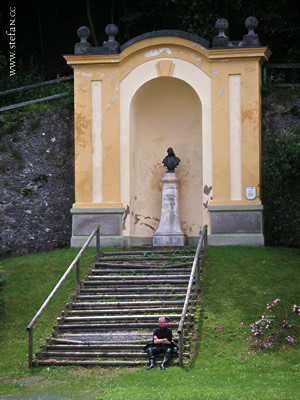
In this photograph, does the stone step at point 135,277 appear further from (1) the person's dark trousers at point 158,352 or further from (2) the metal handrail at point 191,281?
(1) the person's dark trousers at point 158,352

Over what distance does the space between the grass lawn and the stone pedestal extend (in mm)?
1484

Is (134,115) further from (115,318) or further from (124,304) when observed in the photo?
(115,318)

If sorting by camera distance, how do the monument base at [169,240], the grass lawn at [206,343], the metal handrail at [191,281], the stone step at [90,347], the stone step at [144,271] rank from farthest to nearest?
the monument base at [169,240] < the stone step at [144,271] < the stone step at [90,347] < the metal handrail at [191,281] < the grass lawn at [206,343]

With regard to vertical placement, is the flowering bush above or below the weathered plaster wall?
below

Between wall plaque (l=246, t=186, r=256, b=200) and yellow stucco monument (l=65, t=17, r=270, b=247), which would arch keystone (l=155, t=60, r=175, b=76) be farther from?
wall plaque (l=246, t=186, r=256, b=200)

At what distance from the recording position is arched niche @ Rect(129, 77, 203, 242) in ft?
74.1

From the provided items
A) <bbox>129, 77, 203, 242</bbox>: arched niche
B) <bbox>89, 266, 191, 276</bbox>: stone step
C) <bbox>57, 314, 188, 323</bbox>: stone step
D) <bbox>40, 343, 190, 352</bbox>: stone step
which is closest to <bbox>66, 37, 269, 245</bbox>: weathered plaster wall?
<bbox>129, 77, 203, 242</bbox>: arched niche

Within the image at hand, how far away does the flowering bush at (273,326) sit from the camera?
15039 millimetres

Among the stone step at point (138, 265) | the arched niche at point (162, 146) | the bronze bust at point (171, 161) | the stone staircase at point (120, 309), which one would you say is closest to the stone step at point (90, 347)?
the stone staircase at point (120, 309)

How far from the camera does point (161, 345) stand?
47.8 feet

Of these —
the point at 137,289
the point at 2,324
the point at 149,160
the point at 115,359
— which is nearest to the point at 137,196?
the point at 149,160

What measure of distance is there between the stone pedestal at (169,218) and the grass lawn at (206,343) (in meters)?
1.48

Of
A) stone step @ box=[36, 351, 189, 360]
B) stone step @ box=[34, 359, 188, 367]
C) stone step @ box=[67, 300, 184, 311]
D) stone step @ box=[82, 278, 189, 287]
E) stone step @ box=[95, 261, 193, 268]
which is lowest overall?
stone step @ box=[34, 359, 188, 367]

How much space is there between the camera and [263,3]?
985 inches
